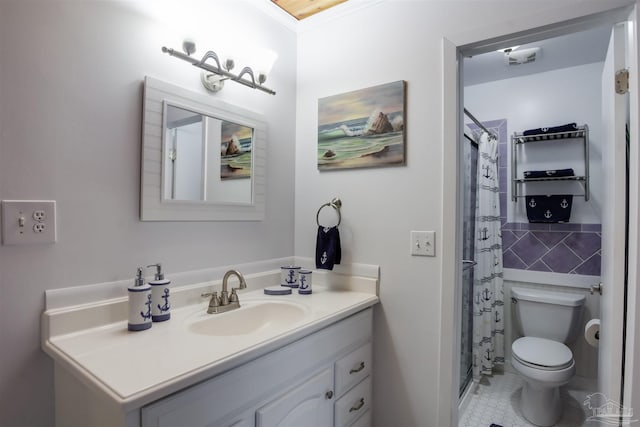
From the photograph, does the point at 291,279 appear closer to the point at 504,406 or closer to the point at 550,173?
the point at 504,406

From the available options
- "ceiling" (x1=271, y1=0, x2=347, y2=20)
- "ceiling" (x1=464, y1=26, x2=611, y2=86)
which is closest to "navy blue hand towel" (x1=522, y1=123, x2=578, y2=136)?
"ceiling" (x1=464, y1=26, x2=611, y2=86)

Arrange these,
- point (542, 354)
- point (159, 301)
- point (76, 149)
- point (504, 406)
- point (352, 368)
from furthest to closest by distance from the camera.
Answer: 1. point (504, 406)
2. point (542, 354)
3. point (352, 368)
4. point (159, 301)
5. point (76, 149)

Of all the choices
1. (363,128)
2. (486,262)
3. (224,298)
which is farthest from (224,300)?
(486,262)

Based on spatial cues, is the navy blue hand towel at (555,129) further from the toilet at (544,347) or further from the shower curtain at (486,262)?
the toilet at (544,347)

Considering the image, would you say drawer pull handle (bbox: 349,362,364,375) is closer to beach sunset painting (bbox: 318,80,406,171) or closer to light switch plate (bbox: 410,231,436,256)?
light switch plate (bbox: 410,231,436,256)

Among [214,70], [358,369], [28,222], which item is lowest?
[358,369]

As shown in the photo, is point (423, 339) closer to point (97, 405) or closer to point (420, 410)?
point (420, 410)

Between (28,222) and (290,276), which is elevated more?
(28,222)

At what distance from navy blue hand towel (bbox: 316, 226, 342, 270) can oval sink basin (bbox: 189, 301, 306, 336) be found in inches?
11.8

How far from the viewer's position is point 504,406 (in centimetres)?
217

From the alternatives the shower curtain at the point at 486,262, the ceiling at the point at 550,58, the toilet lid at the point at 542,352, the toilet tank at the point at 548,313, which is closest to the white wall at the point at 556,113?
the ceiling at the point at 550,58

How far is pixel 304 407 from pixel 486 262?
178 centimetres

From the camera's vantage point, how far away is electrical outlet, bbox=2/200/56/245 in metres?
0.92

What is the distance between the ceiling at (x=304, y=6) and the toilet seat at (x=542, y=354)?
2.22 metres
